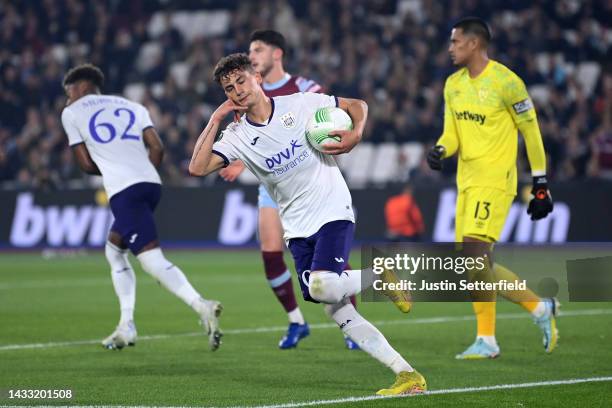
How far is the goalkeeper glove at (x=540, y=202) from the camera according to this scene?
907cm

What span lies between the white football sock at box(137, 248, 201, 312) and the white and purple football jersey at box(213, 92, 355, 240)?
1.92 m

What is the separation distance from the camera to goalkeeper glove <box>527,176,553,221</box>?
9.07m

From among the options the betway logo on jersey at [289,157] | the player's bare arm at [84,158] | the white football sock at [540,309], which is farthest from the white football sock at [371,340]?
the player's bare arm at [84,158]

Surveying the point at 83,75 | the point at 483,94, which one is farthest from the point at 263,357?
the point at 83,75

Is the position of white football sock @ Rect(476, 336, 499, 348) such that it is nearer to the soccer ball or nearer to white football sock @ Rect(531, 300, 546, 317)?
white football sock @ Rect(531, 300, 546, 317)

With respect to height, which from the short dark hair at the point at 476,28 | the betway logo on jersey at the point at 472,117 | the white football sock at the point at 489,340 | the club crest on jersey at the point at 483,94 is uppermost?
the short dark hair at the point at 476,28

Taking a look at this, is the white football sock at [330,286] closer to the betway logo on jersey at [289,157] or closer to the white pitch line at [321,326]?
the betway logo on jersey at [289,157]

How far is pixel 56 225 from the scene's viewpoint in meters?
23.9

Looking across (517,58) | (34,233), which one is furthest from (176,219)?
(517,58)

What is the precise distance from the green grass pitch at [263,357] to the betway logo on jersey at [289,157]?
1470mm

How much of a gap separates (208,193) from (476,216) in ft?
46.9

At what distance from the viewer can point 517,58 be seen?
23750mm

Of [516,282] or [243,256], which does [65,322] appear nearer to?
[516,282]

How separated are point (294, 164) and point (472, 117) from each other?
2343mm
